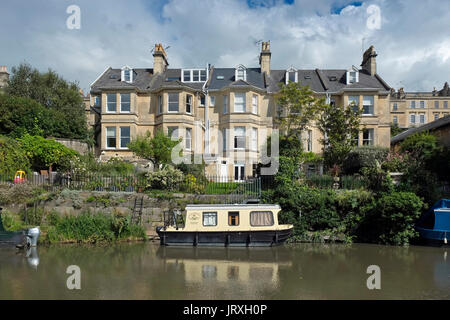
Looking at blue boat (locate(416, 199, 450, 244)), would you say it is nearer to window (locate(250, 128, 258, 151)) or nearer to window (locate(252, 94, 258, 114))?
window (locate(250, 128, 258, 151))

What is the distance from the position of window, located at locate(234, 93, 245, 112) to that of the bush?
10.1 meters

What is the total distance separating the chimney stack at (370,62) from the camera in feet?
97.0

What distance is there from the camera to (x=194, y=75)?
2966cm

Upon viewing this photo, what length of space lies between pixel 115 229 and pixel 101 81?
19.4 meters

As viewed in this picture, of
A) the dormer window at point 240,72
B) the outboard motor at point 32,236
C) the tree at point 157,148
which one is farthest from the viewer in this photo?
the dormer window at point 240,72

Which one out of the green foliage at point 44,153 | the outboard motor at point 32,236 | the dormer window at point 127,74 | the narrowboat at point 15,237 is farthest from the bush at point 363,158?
the dormer window at point 127,74

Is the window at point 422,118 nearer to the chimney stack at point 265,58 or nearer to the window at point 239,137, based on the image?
the chimney stack at point 265,58

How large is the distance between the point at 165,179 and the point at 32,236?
6797 millimetres

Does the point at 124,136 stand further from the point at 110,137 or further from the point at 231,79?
the point at 231,79

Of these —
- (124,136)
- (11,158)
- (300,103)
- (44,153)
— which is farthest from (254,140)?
(11,158)

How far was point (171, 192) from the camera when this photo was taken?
16828 millimetres

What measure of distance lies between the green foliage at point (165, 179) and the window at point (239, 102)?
455 inches

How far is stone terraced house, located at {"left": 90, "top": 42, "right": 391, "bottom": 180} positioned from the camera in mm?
26578
